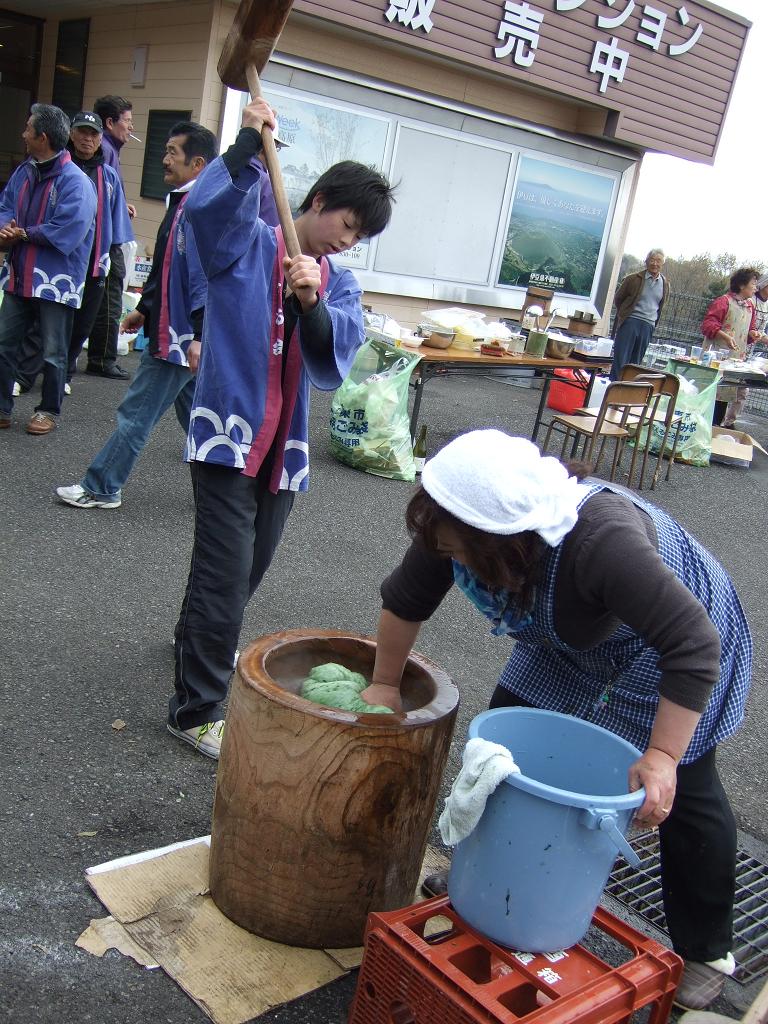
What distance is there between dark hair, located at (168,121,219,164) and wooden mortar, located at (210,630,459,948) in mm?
3465

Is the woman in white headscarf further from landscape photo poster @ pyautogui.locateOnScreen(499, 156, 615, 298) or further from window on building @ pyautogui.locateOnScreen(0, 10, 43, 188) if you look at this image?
window on building @ pyautogui.locateOnScreen(0, 10, 43, 188)

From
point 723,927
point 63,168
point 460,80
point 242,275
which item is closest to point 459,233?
point 460,80

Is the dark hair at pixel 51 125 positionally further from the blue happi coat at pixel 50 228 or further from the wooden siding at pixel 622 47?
the wooden siding at pixel 622 47

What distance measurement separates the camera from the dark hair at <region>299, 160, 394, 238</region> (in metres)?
2.85

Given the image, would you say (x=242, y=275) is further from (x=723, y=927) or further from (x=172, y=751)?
(x=723, y=927)

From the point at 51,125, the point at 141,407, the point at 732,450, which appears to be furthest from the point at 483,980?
the point at 732,450

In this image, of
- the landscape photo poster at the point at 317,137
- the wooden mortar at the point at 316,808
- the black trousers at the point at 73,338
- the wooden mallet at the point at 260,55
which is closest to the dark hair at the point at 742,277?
the landscape photo poster at the point at 317,137

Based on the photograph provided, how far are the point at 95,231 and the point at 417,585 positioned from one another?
18.3 feet

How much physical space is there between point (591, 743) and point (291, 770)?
68 centimetres

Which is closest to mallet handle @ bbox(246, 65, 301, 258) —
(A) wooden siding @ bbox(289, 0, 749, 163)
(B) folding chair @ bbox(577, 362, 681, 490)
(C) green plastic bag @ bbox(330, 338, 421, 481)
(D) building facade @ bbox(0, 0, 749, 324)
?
(C) green plastic bag @ bbox(330, 338, 421, 481)

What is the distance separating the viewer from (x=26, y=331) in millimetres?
6219

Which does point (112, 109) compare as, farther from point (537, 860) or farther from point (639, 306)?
point (537, 860)

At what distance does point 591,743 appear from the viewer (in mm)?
2162

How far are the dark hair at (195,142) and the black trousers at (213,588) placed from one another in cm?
267
